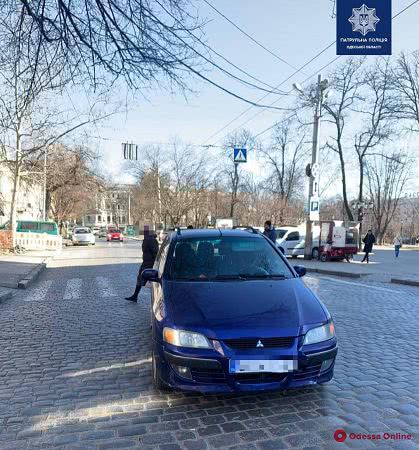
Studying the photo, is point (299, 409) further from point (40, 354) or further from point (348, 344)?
point (40, 354)

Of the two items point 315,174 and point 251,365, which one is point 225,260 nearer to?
point 251,365

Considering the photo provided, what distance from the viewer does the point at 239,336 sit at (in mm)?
3678

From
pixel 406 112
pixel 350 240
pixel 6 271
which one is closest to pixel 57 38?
pixel 6 271

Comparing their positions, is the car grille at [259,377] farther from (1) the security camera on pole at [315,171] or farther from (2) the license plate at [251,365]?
(1) the security camera on pole at [315,171]

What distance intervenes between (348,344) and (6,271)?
41.1 ft

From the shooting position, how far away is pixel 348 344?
611cm

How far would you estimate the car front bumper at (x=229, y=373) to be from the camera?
3.67 metres

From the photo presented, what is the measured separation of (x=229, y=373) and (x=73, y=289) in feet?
29.9

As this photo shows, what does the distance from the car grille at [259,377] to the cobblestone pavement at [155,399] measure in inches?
12.2

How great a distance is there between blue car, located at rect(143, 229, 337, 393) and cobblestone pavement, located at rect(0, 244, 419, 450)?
27 cm

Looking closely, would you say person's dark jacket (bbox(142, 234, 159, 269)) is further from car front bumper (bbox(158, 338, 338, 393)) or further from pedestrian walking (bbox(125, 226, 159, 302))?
car front bumper (bbox(158, 338, 338, 393))

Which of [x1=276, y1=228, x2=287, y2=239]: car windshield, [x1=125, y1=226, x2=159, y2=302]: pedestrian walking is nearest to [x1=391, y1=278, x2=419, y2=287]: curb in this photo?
[x1=125, y1=226, x2=159, y2=302]: pedestrian walking

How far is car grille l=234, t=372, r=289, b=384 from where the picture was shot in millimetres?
3668

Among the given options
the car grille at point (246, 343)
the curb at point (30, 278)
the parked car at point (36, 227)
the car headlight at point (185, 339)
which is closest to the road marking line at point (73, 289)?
the curb at point (30, 278)
